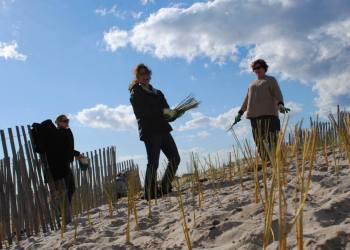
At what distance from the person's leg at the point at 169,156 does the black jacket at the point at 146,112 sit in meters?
0.09

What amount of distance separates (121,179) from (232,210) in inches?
200

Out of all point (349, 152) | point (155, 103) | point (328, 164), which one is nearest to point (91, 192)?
point (155, 103)

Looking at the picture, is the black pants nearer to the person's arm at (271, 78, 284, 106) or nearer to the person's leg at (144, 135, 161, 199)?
the person's leg at (144, 135, 161, 199)

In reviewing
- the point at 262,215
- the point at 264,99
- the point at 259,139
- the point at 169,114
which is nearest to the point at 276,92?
the point at 264,99

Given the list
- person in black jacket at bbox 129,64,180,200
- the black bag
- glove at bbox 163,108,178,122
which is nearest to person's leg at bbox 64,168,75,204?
the black bag

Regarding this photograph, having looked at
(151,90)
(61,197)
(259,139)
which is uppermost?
(151,90)

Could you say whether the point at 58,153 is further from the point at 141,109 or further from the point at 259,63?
the point at 259,63

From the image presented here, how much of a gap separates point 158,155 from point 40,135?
41.3 inches

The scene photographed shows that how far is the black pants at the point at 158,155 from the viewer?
12.7 feet

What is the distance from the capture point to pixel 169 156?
4.03 m

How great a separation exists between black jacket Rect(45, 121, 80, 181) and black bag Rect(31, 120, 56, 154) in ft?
0.10

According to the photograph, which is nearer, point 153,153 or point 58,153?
point 153,153

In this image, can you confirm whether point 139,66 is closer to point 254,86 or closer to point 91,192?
point 254,86

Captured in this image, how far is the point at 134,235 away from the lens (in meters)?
2.65
